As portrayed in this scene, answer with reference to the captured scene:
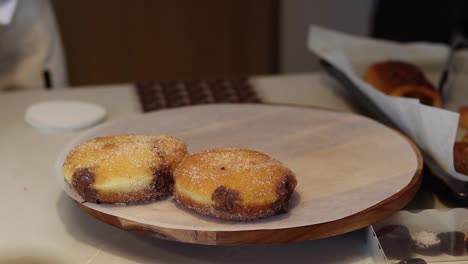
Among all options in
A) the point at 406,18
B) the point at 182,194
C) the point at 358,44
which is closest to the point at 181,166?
the point at 182,194

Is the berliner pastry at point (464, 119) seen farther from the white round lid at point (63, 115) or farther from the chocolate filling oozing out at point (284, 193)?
the white round lid at point (63, 115)

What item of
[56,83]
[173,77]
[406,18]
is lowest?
[173,77]

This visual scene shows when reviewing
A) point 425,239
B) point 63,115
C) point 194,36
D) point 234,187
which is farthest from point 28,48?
point 194,36

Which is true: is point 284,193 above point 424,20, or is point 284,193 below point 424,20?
above

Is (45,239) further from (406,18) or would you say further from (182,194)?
(406,18)

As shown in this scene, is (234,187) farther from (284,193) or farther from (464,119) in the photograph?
(464,119)

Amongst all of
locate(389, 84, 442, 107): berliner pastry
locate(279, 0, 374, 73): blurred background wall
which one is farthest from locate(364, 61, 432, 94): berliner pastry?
locate(279, 0, 374, 73): blurred background wall
